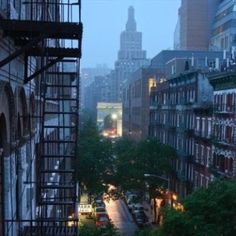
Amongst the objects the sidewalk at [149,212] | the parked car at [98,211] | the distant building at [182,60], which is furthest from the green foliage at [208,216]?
the distant building at [182,60]

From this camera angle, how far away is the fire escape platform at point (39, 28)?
8664 millimetres

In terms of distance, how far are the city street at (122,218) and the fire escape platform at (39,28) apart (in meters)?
41.5

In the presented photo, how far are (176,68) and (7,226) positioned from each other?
63.3 meters

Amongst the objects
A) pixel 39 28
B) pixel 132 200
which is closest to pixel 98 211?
pixel 132 200

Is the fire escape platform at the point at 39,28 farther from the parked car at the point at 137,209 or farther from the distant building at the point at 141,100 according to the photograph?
the distant building at the point at 141,100

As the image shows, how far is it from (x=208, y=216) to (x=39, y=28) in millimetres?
19978

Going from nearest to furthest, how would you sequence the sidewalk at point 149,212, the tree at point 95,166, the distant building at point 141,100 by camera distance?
1. the tree at point 95,166
2. the sidewalk at point 149,212
3. the distant building at point 141,100

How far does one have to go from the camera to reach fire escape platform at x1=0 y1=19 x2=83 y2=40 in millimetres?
8664

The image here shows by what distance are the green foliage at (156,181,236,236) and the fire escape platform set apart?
18.8 meters

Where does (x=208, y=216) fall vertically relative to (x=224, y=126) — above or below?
below

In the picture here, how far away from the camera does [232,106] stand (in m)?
38.8

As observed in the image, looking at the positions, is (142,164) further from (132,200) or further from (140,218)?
(140,218)

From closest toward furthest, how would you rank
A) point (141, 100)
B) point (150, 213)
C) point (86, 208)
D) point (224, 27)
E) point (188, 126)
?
point (188, 126)
point (86, 208)
point (150, 213)
point (141, 100)
point (224, 27)

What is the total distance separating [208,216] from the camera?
27.1 meters
